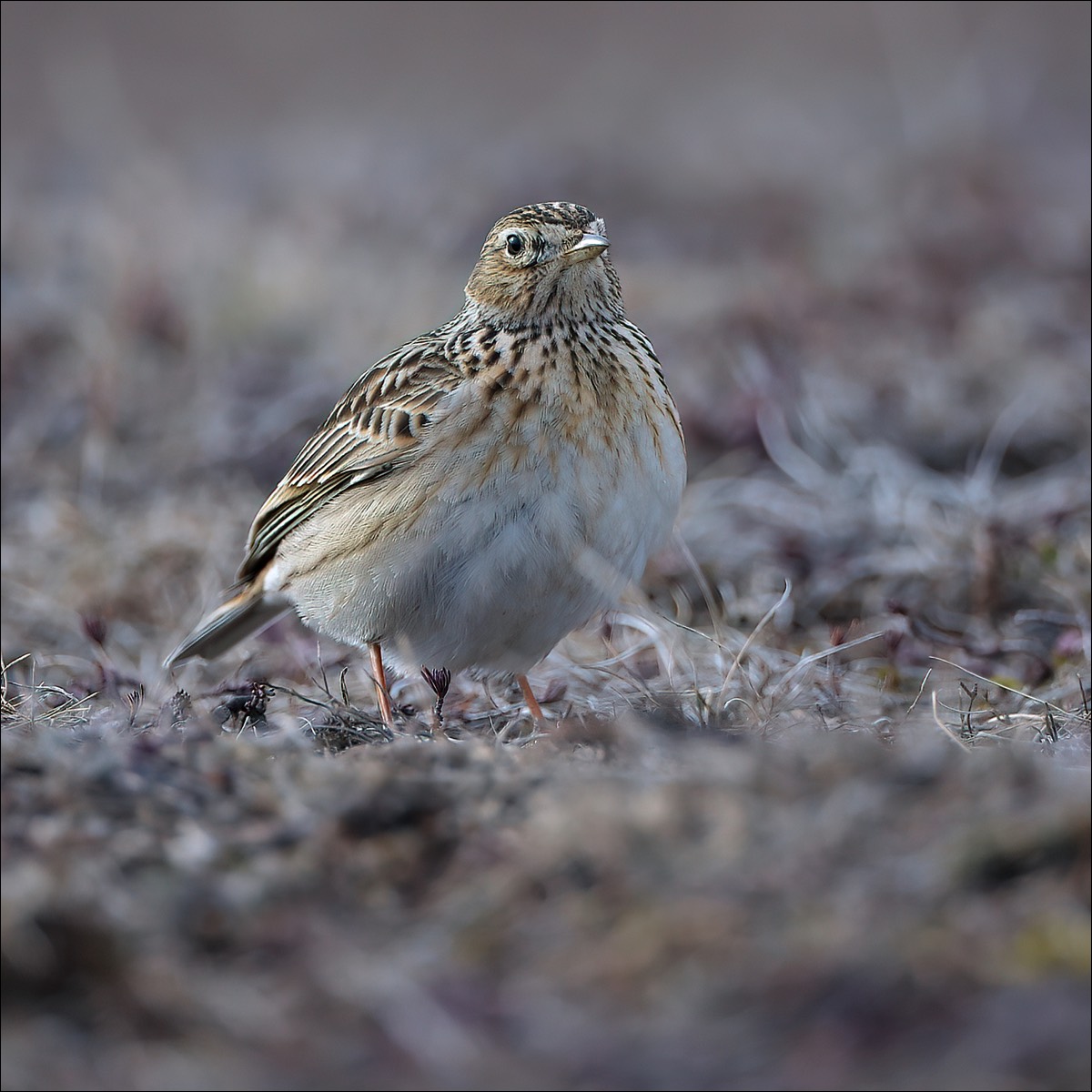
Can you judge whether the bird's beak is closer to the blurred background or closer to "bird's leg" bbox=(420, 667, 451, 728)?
"bird's leg" bbox=(420, 667, 451, 728)

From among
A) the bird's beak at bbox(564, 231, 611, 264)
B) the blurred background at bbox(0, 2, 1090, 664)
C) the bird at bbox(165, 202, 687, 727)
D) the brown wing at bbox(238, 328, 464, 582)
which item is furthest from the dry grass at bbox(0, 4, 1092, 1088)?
the bird's beak at bbox(564, 231, 611, 264)

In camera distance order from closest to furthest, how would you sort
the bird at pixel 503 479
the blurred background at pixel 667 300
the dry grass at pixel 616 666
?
the dry grass at pixel 616 666, the bird at pixel 503 479, the blurred background at pixel 667 300

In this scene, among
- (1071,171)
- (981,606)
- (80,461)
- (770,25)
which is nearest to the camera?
(981,606)

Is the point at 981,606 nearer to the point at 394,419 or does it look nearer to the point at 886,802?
the point at 394,419

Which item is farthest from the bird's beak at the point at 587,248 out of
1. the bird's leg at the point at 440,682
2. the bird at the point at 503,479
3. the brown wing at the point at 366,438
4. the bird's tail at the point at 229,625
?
the bird's tail at the point at 229,625

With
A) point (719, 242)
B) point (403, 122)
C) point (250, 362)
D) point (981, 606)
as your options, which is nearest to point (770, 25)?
point (403, 122)

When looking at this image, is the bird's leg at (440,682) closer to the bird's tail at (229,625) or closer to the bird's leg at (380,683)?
the bird's leg at (380,683)
